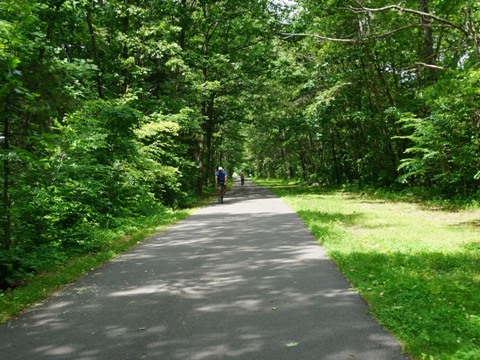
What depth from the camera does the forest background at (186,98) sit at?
7.73 m

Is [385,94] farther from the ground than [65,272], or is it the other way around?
[385,94]

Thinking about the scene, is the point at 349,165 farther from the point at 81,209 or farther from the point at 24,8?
the point at 24,8

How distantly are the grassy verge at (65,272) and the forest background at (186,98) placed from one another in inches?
12.9

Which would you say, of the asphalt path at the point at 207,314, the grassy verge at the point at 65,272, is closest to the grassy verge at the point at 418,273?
the asphalt path at the point at 207,314

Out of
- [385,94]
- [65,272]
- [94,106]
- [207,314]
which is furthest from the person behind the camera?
[385,94]

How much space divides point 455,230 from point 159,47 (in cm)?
1476

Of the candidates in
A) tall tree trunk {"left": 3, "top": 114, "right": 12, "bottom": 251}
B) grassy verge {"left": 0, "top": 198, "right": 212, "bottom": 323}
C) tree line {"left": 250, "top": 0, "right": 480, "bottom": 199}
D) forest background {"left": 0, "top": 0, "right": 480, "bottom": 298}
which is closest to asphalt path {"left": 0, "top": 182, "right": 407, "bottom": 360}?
grassy verge {"left": 0, "top": 198, "right": 212, "bottom": 323}

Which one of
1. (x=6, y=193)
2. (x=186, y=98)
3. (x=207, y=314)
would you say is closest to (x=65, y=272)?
(x=6, y=193)

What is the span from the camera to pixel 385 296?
4.83 meters

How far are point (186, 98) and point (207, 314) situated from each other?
1858 cm

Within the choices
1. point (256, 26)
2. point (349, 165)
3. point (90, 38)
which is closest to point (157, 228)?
point (90, 38)

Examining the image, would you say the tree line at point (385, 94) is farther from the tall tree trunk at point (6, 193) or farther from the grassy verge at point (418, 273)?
the tall tree trunk at point (6, 193)

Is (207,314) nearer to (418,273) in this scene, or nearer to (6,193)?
(418,273)

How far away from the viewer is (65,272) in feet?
22.1
